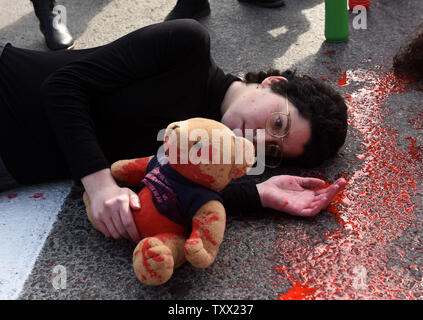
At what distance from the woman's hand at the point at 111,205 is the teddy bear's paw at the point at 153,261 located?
0.52ft

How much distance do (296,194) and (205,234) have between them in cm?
50

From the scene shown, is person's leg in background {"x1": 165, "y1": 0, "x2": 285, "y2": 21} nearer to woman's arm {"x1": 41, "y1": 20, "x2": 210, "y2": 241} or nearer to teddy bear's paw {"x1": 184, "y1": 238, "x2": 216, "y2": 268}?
woman's arm {"x1": 41, "y1": 20, "x2": 210, "y2": 241}

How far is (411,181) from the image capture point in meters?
1.65

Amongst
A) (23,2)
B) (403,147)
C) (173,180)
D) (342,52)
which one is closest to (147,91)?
(173,180)

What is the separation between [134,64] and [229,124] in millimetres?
423

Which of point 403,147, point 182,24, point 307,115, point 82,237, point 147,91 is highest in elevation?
point 182,24

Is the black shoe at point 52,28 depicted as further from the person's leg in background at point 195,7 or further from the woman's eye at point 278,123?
the woman's eye at point 278,123

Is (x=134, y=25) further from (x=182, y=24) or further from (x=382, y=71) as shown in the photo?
(x=382, y=71)

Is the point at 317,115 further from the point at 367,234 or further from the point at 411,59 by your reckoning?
the point at 411,59

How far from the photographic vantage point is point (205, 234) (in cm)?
119

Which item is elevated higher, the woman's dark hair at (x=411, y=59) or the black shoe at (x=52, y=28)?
the black shoe at (x=52, y=28)

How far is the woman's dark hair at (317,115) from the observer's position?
1.60 metres

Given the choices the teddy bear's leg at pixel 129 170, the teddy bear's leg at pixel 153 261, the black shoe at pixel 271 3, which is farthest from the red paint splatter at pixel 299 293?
the black shoe at pixel 271 3

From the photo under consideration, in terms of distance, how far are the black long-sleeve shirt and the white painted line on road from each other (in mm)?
63
